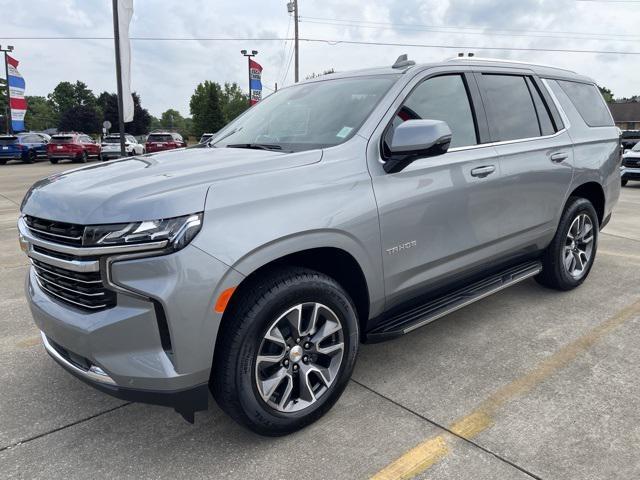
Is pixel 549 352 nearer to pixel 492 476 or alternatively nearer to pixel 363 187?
pixel 492 476

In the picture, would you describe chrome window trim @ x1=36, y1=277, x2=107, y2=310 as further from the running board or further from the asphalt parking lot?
the running board

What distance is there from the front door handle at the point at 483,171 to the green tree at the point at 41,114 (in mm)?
127537

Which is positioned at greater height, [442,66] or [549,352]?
[442,66]

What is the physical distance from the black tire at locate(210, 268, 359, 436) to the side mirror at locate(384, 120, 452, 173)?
31.8 inches

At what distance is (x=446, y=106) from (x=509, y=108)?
0.78 meters

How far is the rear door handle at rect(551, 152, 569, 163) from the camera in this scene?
13.7ft

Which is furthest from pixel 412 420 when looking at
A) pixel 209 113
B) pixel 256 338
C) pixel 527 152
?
pixel 209 113

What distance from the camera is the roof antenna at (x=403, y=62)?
3432 mm

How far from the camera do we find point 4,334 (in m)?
3.97

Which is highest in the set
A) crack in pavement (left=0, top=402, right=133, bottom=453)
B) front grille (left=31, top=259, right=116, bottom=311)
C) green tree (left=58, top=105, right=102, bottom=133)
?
green tree (left=58, top=105, right=102, bottom=133)

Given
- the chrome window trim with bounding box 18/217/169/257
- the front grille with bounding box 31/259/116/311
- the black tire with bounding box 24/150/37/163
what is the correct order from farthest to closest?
1. the black tire with bounding box 24/150/37/163
2. the front grille with bounding box 31/259/116/311
3. the chrome window trim with bounding box 18/217/169/257

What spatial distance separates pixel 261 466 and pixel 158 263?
109 centimetres

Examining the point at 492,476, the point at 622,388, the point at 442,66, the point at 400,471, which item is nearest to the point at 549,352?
the point at 622,388

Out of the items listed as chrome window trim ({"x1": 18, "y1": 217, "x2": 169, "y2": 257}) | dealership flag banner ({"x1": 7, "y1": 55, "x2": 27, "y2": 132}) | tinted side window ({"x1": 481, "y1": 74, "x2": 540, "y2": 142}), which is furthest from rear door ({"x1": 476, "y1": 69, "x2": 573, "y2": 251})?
dealership flag banner ({"x1": 7, "y1": 55, "x2": 27, "y2": 132})
